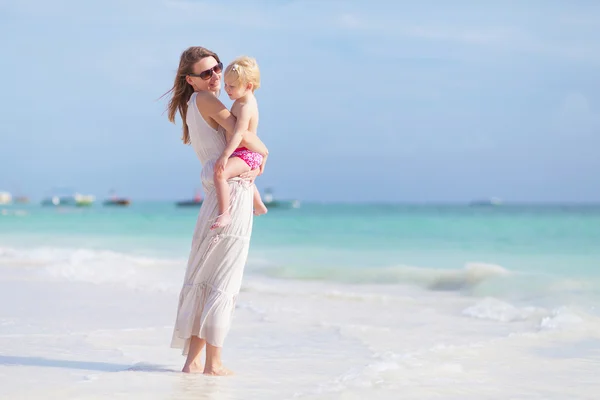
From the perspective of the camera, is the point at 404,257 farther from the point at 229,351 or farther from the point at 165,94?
the point at 165,94

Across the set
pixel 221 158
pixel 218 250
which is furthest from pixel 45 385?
pixel 221 158

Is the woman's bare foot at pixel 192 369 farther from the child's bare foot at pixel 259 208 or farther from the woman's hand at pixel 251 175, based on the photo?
the woman's hand at pixel 251 175

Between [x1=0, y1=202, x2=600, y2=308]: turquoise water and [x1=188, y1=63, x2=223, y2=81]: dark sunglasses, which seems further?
[x1=0, y1=202, x2=600, y2=308]: turquoise water

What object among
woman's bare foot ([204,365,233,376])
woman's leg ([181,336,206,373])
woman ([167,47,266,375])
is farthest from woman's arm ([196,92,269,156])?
woman's bare foot ([204,365,233,376])

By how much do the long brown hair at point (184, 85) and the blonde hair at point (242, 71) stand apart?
10.9 inches

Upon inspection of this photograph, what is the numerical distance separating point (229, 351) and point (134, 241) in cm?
1720

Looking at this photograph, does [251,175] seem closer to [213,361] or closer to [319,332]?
[213,361]

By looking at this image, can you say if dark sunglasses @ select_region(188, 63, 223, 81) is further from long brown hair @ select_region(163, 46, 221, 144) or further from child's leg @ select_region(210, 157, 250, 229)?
child's leg @ select_region(210, 157, 250, 229)

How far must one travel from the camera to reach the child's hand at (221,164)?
4.32 meters

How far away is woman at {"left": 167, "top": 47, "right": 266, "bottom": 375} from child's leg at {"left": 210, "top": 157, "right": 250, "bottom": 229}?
0.05 m

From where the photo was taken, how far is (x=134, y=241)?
22.2 meters

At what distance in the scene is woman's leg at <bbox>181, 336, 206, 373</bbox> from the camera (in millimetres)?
4516

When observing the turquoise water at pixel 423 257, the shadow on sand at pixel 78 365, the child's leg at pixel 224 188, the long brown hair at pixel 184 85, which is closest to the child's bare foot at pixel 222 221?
the child's leg at pixel 224 188

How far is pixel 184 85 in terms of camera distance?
4602 mm
